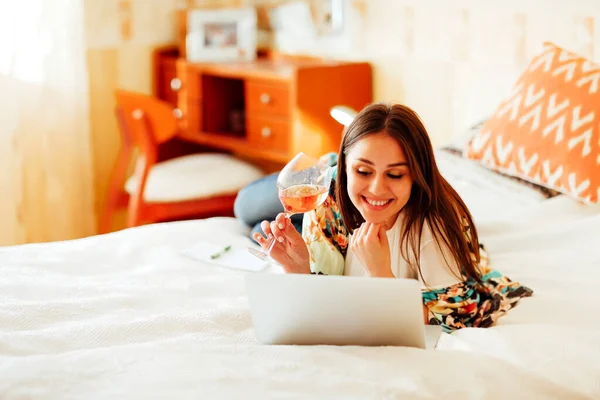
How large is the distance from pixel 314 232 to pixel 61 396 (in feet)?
2.22

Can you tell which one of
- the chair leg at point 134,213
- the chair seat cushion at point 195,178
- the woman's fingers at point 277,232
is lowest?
the chair leg at point 134,213

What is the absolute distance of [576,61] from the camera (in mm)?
2281

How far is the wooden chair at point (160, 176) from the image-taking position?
307 centimetres

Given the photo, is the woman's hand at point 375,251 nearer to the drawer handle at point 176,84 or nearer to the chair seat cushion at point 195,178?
the chair seat cushion at point 195,178

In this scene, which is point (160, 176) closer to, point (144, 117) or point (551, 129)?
point (144, 117)

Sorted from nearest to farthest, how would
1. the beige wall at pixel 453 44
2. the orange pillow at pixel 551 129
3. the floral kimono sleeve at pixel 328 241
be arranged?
the floral kimono sleeve at pixel 328 241 < the orange pillow at pixel 551 129 < the beige wall at pixel 453 44

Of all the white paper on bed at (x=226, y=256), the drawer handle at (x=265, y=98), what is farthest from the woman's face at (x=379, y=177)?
the drawer handle at (x=265, y=98)

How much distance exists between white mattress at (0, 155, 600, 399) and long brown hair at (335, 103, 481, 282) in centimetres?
16

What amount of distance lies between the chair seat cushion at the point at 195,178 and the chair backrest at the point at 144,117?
182mm

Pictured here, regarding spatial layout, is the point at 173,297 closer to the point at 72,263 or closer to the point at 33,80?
the point at 72,263

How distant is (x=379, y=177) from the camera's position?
1507mm

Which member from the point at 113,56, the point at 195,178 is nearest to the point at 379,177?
the point at 195,178

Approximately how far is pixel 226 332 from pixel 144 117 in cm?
164

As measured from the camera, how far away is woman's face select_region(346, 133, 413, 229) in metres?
1.50
